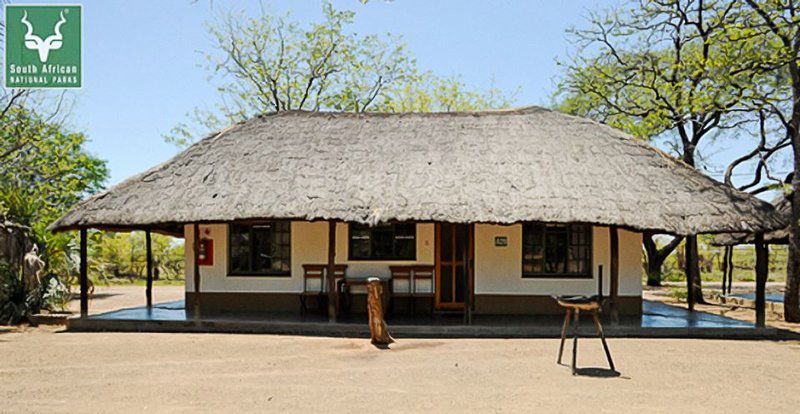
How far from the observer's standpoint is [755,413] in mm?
6344

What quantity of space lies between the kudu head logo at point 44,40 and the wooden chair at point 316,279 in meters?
5.95

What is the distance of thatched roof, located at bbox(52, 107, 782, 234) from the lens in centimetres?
1105

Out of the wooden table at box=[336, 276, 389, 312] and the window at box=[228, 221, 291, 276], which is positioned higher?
the window at box=[228, 221, 291, 276]

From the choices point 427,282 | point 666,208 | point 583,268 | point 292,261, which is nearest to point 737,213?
point 666,208

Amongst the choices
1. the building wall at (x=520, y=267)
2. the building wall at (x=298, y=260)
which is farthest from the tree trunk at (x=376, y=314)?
the building wall at (x=520, y=267)

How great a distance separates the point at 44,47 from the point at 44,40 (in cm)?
47

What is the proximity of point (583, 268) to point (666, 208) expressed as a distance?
217 centimetres

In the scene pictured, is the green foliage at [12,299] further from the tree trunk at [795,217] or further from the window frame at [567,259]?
the tree trunk at [795,217]

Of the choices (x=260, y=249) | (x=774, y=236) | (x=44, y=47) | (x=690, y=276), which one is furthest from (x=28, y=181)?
(x=774, y=236)

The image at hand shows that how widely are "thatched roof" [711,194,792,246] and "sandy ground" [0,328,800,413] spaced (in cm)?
598

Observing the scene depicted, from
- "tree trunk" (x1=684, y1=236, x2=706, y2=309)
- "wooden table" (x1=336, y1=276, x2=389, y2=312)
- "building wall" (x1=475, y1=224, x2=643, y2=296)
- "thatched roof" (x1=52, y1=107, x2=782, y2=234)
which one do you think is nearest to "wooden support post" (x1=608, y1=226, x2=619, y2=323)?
"thatched roof" (x1=52, y1=107, x2=782, y2=234)

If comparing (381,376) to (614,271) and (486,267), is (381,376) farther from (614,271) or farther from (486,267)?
(486,267)

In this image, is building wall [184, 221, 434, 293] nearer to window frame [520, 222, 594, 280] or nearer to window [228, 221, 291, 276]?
window [228, 221, 291, 276]

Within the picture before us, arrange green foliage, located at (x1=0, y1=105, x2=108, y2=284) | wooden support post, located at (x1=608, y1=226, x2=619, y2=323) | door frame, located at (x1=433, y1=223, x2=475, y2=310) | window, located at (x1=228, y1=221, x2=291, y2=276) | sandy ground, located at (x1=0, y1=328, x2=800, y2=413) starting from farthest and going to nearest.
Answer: green foliage, located at (x1=0, y1=105, x2=108, y2=284)
window, located at (x1=228, y1=221, x2=291, y2=276)
door frame, located at (x1=433, y1=223, x2=475, y2=310)
wooden support post, located at (x1=608, y1=226, x2=619, y2=323)
sandy ground, located at (x1=0, y1=328, x2=800, y2=413)
